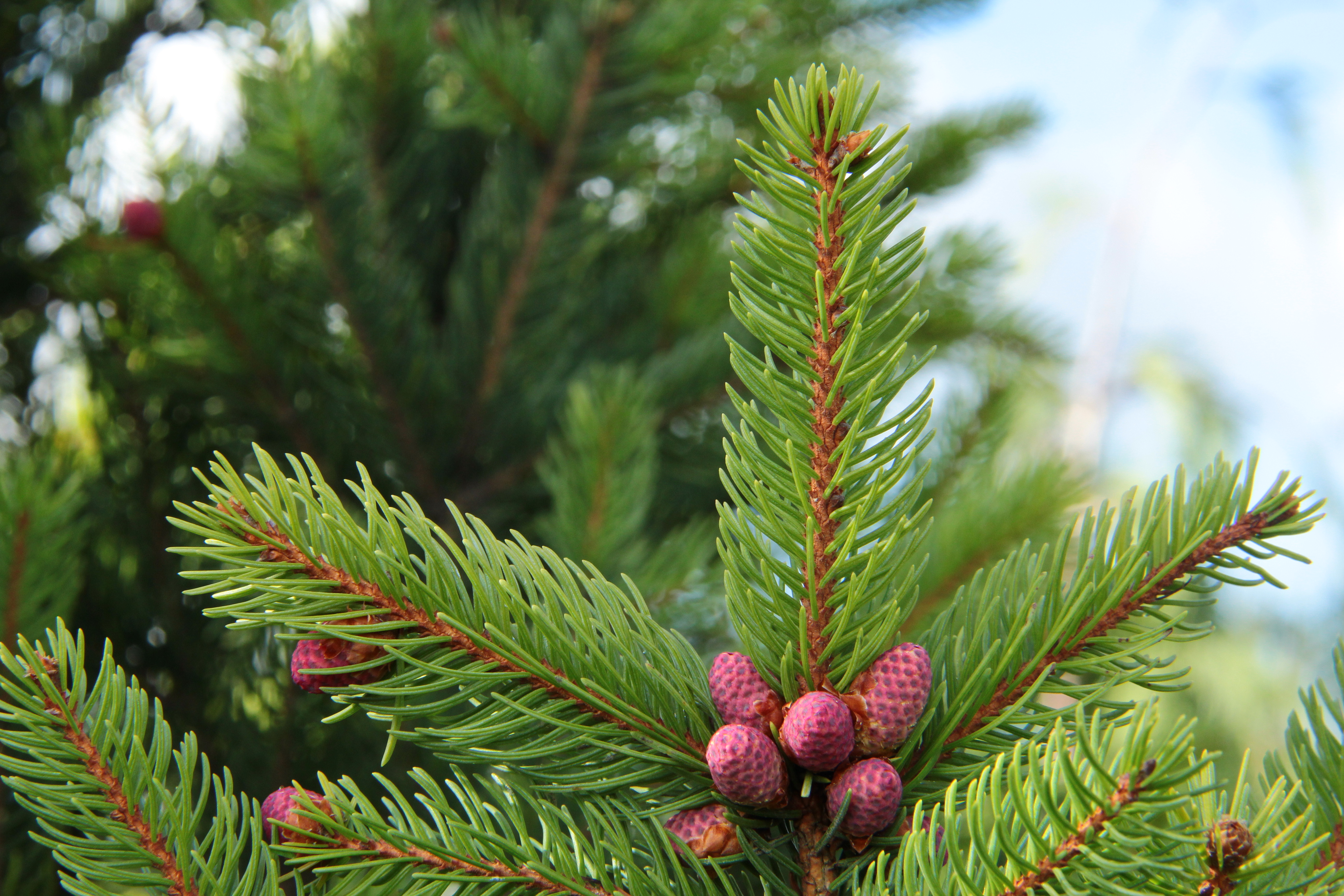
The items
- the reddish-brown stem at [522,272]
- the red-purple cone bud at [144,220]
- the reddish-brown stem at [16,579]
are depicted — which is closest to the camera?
the reddish-brown stem at [16,579]

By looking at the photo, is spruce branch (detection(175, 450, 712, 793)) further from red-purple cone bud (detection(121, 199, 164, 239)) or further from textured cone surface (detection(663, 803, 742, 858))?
red-purple cone bud (detection(121, 199, 164, 239))

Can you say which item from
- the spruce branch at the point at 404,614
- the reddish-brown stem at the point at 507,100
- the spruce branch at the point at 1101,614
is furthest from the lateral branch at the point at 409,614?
the reddish-brown stem at the point at 507,100

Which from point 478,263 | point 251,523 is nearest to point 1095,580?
point 251,523

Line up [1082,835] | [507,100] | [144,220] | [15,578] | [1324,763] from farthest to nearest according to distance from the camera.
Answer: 1. [507,100]
2. [144,220]
3. [15,578]
4. [1324,763]
5. [1082,835]

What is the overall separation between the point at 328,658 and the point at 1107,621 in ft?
0.81

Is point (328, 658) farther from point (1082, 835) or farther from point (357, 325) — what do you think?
point (357, 325)

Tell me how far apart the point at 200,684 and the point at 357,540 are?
0.53 metres

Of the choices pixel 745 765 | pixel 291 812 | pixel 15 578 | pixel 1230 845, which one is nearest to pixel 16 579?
pixel 15 578

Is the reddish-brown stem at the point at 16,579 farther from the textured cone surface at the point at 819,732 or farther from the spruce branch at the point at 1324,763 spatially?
the spruce branch at the point at 1324,763

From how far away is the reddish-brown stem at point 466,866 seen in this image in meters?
0.28

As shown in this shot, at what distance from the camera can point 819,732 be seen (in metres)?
0.27

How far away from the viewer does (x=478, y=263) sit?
0.83 m

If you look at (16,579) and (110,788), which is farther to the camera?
(16,579)

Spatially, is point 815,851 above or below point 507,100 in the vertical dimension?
below
